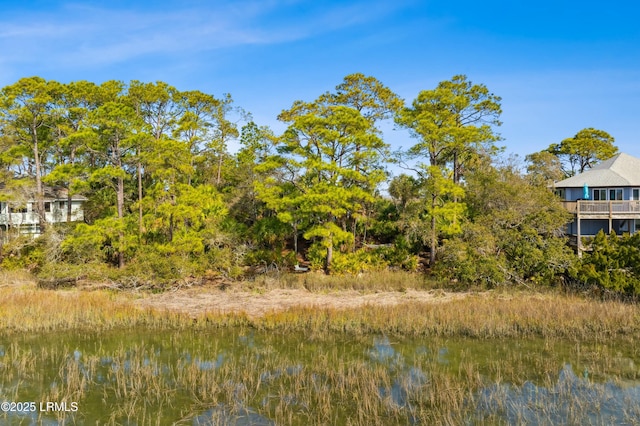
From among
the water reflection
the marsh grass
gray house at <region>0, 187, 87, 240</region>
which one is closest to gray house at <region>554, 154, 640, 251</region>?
the marsh grass

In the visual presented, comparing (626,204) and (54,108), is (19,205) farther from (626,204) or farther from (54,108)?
(626,204)

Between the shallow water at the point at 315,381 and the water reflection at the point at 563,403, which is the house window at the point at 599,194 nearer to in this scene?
the shallow water at the point at 315,381

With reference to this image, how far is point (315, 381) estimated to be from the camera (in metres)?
11.9

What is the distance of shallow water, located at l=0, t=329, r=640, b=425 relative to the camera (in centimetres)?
1002

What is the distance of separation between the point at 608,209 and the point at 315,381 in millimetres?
25630

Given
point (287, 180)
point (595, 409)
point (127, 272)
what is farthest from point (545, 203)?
point (127, 272)

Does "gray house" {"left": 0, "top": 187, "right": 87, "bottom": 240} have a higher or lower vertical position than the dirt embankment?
higher

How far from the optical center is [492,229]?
25.5 meters

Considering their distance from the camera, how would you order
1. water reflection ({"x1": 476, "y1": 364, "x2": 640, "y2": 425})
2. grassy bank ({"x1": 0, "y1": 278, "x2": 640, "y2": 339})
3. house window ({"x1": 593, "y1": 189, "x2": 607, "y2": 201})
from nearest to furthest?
1. water reflection ({"x1": 476, "y1": 364, "x2": 640, "y2": 425})
2. grassy bank ({"x1": 0, "y1": 278, "x2": 640, "y2": 339})
3. house window ({"x1": 593, "y1": 189, "x2": 607, "y2": 201})

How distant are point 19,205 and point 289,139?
19992 millimetres

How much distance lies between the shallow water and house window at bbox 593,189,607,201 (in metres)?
19.4

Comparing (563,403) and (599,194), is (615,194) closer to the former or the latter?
(599,194)

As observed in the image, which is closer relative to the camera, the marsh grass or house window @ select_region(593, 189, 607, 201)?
the marsh grass

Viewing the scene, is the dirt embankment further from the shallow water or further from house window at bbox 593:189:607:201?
house window at bbox 593:189:607:201
